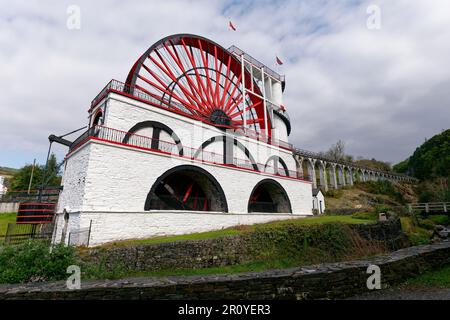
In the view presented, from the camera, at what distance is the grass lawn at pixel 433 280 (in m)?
4.52

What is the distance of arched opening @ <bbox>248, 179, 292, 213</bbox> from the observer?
17578 mm

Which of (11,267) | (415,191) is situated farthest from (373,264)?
(415,191)

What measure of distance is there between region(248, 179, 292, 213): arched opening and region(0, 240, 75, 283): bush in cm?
1335

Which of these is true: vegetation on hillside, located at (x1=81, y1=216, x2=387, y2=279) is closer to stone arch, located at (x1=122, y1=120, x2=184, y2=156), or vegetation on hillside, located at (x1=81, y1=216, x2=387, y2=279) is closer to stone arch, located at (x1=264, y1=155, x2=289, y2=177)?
stone arch, located at (x1=122, y1=120, x2=184, y2=156)

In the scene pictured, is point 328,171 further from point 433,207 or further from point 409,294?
point 409,294

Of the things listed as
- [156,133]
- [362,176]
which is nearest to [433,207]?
[362,176]

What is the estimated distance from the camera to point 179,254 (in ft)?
26.6

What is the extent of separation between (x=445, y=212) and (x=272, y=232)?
23727 mm

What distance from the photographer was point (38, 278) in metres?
4.96

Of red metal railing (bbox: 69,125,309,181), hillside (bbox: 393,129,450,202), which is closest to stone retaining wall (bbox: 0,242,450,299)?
red metal railing (bbox: 69,125,309,181)

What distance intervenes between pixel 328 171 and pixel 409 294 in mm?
38379

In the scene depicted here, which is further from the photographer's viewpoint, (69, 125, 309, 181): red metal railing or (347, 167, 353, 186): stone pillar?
(347, 167, 353, 186): stone pillar
